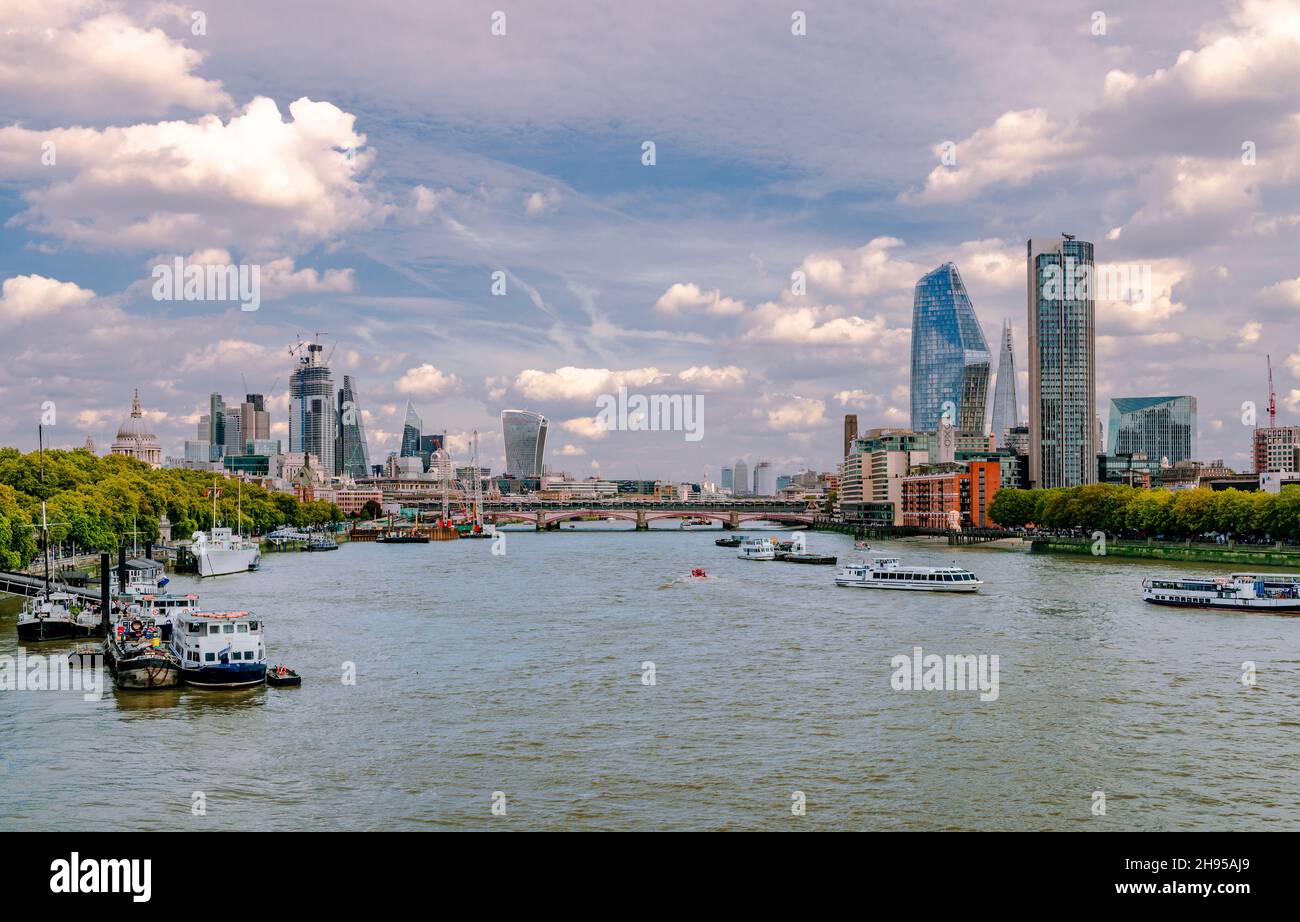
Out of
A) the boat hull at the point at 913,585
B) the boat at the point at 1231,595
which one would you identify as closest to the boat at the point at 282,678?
the boat hull at the point at 913,585

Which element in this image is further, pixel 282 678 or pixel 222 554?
pixel 222 554

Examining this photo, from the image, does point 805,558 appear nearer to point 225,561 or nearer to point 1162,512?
point 1162,512

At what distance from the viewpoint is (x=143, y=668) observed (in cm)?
3694

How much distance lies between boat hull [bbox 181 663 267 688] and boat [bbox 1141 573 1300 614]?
156 ft

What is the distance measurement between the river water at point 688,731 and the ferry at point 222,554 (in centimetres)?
3743

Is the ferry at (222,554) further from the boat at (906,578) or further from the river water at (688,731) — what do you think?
the boat at (906,578)

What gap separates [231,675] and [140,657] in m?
3.85

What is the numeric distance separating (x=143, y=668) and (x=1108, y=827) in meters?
30.0

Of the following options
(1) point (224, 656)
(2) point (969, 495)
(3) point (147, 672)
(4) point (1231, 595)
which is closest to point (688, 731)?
(1) point (224, 656)

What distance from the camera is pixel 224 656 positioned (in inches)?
1448

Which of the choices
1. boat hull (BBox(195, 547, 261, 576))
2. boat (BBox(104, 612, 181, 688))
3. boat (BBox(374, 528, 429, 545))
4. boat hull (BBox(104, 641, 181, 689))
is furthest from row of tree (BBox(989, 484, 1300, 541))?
boat hull (BBox(104, 641, 181, 689))

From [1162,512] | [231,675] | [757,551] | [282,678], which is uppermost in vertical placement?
[1162,512]
